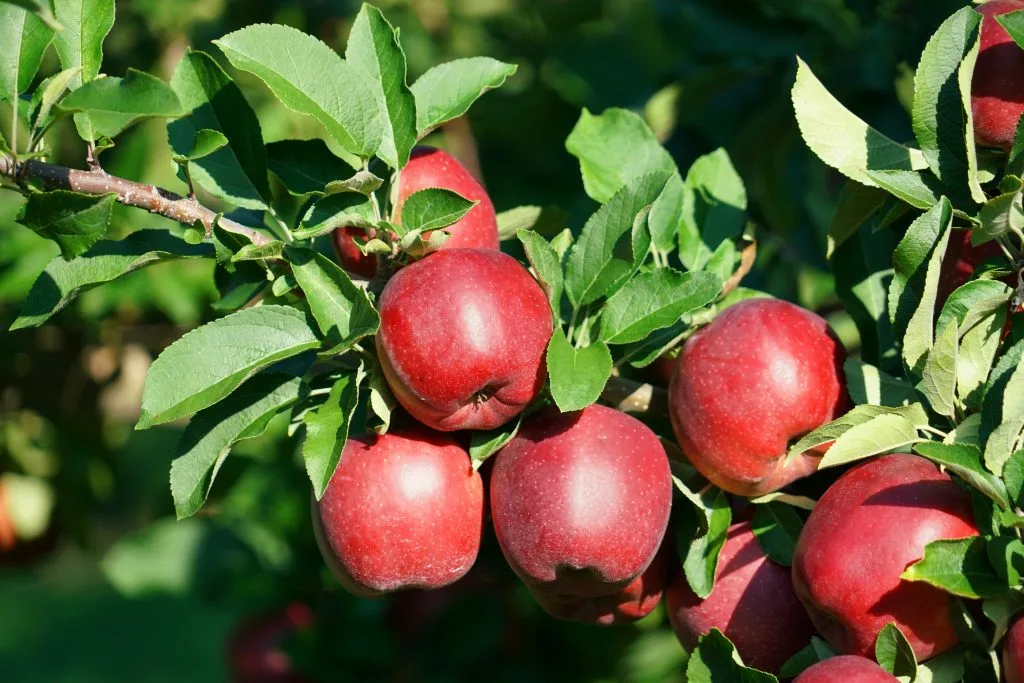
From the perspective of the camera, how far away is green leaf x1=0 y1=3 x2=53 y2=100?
3.70ft

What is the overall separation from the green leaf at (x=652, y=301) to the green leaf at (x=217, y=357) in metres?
0.35

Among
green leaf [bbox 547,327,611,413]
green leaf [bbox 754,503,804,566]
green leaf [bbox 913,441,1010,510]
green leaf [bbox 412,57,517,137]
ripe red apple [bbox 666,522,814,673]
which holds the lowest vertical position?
ripe red apple [bbox 666,522,814,673]

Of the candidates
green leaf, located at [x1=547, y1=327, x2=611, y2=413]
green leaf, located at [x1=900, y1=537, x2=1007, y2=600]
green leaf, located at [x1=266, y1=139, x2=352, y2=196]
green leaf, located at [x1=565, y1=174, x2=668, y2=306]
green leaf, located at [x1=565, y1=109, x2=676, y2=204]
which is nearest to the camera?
green leaf, located at [x1=900, y1=537, x2=1007, y2=600]

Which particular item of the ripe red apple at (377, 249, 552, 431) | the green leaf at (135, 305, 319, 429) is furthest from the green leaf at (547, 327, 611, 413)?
the green leaf at (135, 305, 319, 429)

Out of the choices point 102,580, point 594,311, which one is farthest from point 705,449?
point 102,580

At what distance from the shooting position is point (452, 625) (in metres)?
2.19

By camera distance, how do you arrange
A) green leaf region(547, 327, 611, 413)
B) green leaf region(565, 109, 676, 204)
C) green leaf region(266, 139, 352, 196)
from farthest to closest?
green leaf region(565, 109, 676, 204), green leaf region(266, 139, 352, 196), green leaf region(547, 327, 611, 413)

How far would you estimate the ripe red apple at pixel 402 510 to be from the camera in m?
1.20

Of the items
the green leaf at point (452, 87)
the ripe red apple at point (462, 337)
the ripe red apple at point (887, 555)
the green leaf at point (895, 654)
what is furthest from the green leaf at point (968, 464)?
the green leaf at point (452, 87)

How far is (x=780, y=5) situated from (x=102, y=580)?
5.54 meters

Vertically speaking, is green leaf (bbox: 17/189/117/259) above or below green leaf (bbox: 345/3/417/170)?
below

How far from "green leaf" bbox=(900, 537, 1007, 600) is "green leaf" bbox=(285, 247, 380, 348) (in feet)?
2.05

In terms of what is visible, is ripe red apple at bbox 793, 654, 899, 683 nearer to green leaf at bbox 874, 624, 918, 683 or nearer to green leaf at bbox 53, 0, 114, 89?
green leaf at bbox 874, 624, 918, 683

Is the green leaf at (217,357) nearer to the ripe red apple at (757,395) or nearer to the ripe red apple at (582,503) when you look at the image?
the ripe red apple at (582,503)
